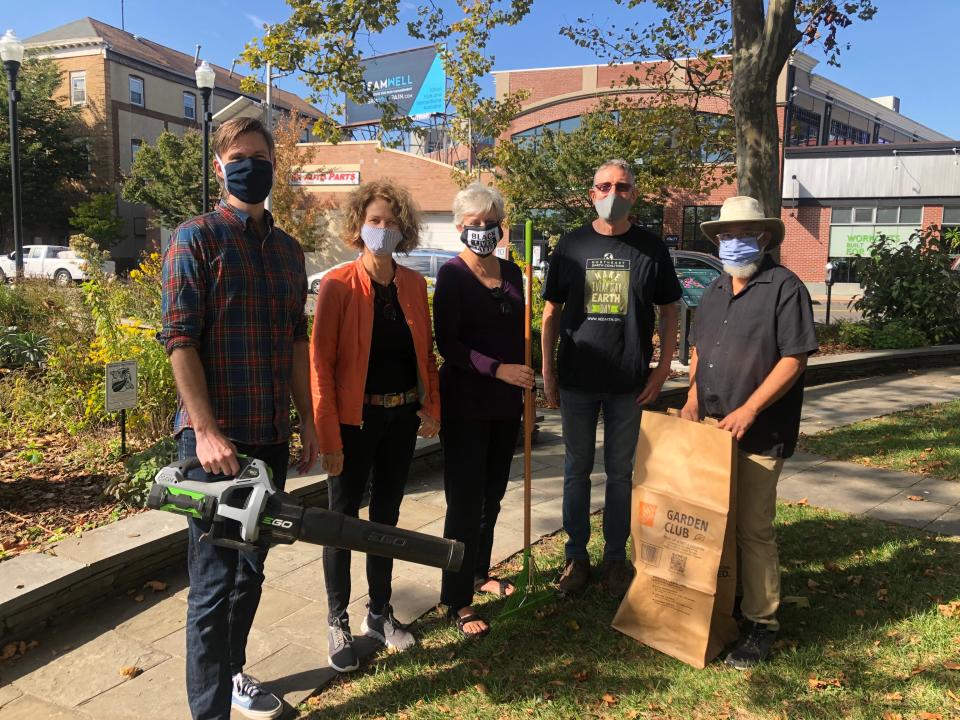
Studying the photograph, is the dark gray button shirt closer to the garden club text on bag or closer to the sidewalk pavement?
the garden club text on bag

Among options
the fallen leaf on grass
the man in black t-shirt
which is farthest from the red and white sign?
the fallen leaf on grass

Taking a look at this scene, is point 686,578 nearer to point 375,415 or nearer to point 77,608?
point 375,415

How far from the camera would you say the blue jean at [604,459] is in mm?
3516

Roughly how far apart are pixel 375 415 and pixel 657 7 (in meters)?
9.23

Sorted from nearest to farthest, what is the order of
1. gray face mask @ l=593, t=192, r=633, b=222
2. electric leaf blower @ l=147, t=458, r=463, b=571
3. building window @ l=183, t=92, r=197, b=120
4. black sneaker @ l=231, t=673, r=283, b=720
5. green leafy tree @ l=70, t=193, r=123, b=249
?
electric leaf blower @ l=147, t=458, r=463, b=571
black sneaker @ l=231, t=673, r=283, b=720
gray face mask @ l=593, t=192, r=633, b=222
green leafy tree @ l=70, t=193, r=123, b=249
building window @ l=183, t=92, r=197, b=120

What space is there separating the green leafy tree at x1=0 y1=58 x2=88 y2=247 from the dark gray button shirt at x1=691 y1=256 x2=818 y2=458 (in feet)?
132

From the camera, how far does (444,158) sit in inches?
1390

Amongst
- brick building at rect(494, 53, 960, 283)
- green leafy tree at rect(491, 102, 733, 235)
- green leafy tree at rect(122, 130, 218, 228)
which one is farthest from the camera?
green leafy tree at rect(122, 130, 218, 228)

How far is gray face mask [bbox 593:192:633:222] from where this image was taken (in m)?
3.39

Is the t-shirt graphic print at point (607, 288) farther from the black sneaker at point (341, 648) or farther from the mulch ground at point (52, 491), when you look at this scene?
the mulch ground at point (52, 491)

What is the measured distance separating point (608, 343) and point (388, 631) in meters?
1.67

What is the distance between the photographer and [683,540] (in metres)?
2.94

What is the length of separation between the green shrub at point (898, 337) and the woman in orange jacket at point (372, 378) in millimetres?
10799

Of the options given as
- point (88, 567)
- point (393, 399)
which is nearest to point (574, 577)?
point (393, 399)
